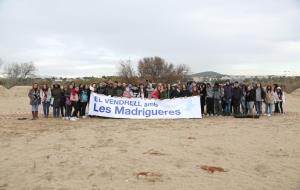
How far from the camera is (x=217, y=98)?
66.3 feet

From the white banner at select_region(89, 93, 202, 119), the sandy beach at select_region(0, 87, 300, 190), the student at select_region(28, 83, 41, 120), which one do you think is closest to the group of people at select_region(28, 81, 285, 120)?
the student at select_region(28, 83, 41, 120)

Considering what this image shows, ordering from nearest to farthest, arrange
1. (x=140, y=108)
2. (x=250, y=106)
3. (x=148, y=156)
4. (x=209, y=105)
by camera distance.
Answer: (x=148, y=156)
(x=140, y=108)
(x=209, y=105)
(x=250, y=106)

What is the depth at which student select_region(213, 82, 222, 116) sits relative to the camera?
65.9ft

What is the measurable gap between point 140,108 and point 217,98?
3483mm

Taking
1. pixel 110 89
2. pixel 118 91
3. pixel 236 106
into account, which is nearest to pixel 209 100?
pixel 236 106

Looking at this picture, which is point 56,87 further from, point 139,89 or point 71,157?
point 71,157

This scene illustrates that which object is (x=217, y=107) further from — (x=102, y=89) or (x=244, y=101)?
(x=102, y=89)

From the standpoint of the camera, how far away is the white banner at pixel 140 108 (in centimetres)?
1916

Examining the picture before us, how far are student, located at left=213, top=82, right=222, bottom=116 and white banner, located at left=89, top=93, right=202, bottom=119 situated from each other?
967 mm

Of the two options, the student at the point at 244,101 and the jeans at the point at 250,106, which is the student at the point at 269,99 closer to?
the jeans at the point at 250,106

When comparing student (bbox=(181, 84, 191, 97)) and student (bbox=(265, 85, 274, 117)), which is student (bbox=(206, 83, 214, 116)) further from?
student (bbox=(265, 85, 274, 117))

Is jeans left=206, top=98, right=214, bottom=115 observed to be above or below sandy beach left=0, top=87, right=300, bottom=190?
above

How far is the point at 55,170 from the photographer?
9.16 m

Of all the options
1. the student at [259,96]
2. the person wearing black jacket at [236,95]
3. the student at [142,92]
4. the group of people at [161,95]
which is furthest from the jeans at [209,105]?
the student at [142,92]
